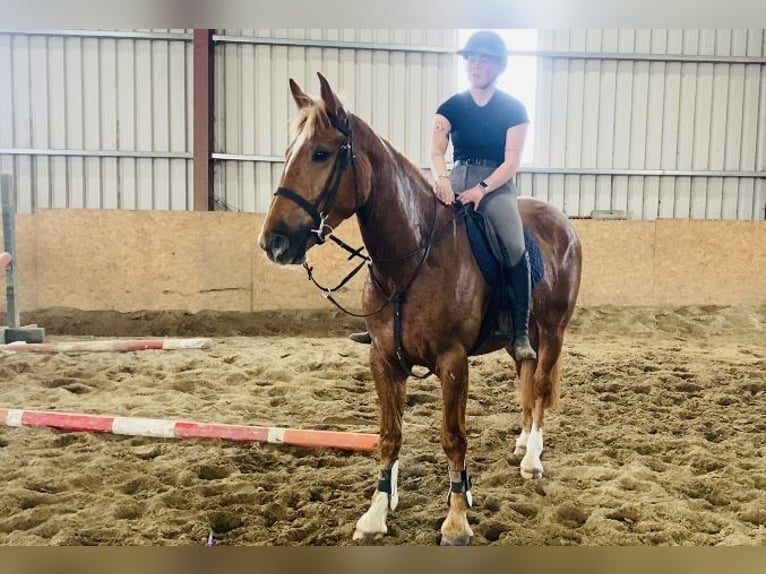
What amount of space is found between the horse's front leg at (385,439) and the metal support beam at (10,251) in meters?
2.83

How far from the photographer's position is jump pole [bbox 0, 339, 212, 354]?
341 centimetres

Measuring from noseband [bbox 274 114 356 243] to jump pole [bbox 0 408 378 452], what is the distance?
1.04m

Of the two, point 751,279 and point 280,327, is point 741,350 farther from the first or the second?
point 280,327

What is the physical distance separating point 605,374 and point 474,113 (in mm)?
2181

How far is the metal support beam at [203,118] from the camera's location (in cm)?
342

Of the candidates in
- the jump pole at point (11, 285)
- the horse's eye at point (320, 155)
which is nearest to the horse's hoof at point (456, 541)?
the horse's eye at point (320, 155)

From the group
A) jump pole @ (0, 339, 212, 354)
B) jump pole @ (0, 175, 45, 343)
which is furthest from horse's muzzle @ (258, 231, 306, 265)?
jump pole @ (0, 175, 45, 343)

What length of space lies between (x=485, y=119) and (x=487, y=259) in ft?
1.51

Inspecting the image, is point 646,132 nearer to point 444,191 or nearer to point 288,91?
point 288,91

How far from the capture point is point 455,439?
5.92ft

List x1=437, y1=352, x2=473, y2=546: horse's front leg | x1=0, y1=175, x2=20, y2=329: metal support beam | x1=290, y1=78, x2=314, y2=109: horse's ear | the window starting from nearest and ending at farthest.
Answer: x1=290, y1=78, x2=314, y2=109: horse's ear < x1=437, y1=352, x2=473, y2=546: horse's front leg < the window < x1=0, y1=175, x2=20, y2=329: metal support beam

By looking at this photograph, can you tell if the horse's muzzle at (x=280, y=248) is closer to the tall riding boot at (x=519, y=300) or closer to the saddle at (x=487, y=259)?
the saddle at (x=487, y=259)

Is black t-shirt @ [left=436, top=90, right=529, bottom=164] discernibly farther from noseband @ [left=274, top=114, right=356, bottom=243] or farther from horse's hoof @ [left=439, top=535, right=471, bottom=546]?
horse's hoof @ [left=439, top=535, right=471, bottom=546]

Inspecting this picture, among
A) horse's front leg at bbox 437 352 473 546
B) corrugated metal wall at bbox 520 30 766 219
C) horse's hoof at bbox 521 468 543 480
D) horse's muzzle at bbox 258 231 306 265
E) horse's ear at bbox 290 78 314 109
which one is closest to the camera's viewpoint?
horse's muzzle at bbox 258 231 306 265
